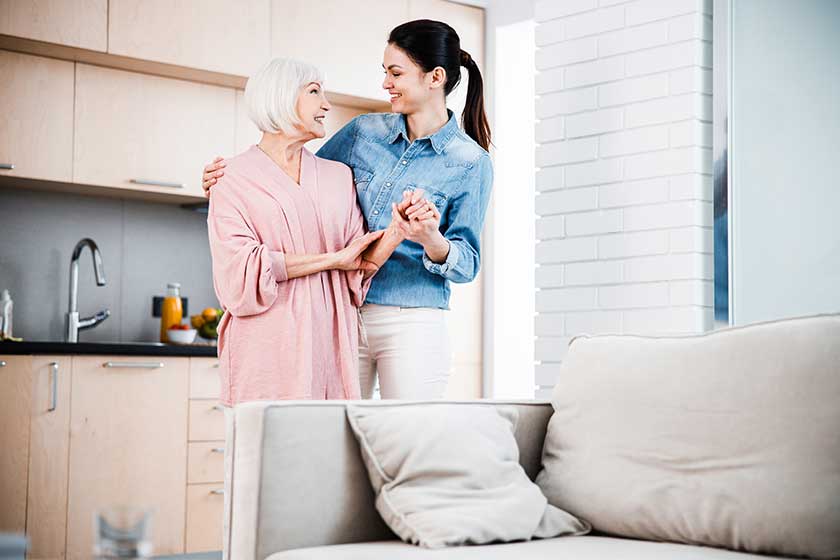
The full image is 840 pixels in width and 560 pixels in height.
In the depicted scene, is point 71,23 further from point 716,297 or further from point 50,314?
point 716,297

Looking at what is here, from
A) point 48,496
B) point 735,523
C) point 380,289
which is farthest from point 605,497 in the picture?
point 48,496

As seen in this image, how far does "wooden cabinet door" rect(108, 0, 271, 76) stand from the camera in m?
4.32

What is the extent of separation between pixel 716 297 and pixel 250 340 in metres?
1.41

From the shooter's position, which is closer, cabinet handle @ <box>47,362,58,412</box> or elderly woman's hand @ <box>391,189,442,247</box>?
elderly woman's hand @ <box>391,189,442,247</box>

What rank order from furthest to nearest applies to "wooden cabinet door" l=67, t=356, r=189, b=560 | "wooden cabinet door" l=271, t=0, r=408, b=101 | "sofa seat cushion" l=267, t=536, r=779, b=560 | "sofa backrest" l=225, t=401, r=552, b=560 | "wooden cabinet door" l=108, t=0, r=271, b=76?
"wooden cabinet door" l=271, t=0, r=408, b=101 → "wooden cabinet door" l=108, t=0, r=271, b=76 → "wooden cabinet door" l=67, t=356, r=189, b=560 → "sofa backrest" l=225, t=401, r=552, b=560 → "sofa seat cushion" l=267, t=536, r=779, b=560

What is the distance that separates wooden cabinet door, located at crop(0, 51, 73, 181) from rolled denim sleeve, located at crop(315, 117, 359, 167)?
185cm

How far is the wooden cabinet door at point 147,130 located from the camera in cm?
436

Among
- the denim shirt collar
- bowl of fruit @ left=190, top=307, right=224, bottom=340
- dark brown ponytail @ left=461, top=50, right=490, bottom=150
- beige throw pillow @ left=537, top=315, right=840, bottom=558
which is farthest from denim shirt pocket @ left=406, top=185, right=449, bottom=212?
bowl of fruit @ left=190, top=307, right=224, bottom=340

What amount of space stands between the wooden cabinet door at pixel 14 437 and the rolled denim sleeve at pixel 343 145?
1737 mm

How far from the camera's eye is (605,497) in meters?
2.05

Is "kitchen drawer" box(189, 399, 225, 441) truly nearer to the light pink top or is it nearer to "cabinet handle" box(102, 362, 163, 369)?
"cabinet handle" box(102, 362, 163, 369)

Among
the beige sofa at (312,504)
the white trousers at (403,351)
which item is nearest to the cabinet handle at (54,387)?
the white trousers at (403,351)

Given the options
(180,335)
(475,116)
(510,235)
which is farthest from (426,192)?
(510,235)

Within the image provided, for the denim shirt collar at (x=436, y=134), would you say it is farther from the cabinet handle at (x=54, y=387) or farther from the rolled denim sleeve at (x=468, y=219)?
the cabinet handle at (x=54, y=387)
